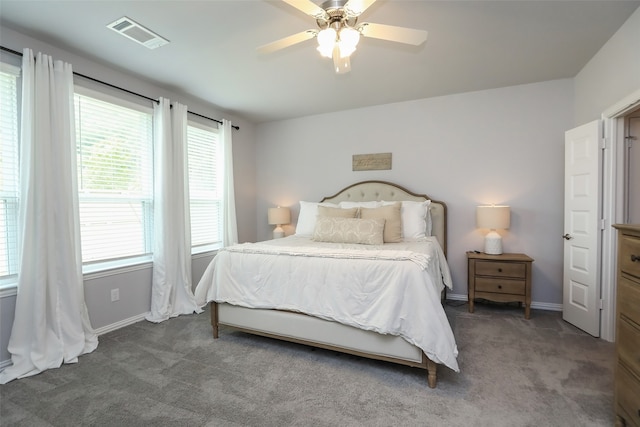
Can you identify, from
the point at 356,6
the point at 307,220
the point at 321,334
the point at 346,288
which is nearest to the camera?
the point at 356,6

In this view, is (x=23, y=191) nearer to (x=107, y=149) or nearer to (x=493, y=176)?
(x=107, y=149)

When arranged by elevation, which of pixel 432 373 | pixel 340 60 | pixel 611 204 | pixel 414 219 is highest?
pixel 340 60

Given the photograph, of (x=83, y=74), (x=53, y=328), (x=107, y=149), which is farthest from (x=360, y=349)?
(x=83, y=74)

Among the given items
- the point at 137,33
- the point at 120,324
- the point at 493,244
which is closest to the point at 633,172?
the point at 493,244

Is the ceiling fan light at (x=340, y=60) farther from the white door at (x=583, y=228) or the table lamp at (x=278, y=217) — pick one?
the table lamp at (x=278, y=217)

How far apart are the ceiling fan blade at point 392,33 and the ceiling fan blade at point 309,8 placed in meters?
0.27

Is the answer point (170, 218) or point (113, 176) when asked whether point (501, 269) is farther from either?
point (113, 176)

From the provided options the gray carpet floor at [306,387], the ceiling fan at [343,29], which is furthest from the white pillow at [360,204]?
the ceiling fan at [343,29]

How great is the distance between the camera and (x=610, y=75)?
2527 mm

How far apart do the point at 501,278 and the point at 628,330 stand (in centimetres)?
180

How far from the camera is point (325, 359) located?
7.47ft

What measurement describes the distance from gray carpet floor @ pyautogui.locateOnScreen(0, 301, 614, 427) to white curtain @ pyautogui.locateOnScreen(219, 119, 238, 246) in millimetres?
1739

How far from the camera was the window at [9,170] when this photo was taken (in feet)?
7.34

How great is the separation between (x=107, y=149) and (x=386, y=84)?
2.95 m
